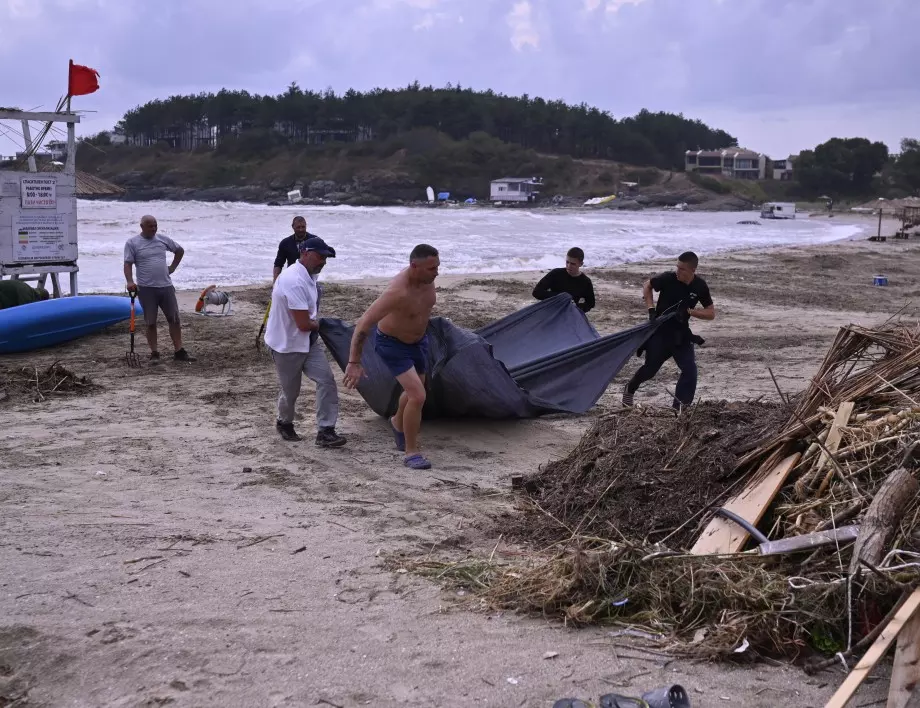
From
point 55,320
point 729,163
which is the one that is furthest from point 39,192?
point 729,163

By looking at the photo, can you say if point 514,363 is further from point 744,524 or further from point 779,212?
point 779,212

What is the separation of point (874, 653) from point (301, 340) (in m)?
4.29

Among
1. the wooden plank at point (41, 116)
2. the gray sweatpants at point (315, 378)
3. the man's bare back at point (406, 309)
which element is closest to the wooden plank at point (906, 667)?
the man's bare back at point (406, 309)

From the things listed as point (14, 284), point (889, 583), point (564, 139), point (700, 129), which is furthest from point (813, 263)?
point (700, 129)

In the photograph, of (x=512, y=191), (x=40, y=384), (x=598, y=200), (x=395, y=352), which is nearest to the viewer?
(x=395, y=352)

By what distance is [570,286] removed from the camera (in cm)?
877

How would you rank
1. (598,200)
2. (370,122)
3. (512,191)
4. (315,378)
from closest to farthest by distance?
(315,378)
(598,200)
(512,191)
(370,122)

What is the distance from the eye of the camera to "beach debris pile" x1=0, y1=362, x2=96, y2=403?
787cm

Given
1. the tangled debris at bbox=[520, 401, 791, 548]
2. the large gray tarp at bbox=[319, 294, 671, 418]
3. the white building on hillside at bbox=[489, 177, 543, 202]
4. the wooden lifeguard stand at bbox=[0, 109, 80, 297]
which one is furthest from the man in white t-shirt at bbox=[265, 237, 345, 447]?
the white building on hillside at bbox=[489, 177, 543, 202]

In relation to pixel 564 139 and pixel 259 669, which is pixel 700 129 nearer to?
pixel 564 139

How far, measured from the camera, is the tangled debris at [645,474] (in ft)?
15.0

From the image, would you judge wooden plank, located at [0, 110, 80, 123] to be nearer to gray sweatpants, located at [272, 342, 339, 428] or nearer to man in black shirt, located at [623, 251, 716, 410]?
gray sweatpants, located at [272, 342, 339, 428]

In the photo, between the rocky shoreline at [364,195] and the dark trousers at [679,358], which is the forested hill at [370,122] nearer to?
the rocky shoreline at [364,195]

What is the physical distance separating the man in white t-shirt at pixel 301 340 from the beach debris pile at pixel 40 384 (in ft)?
7.68
